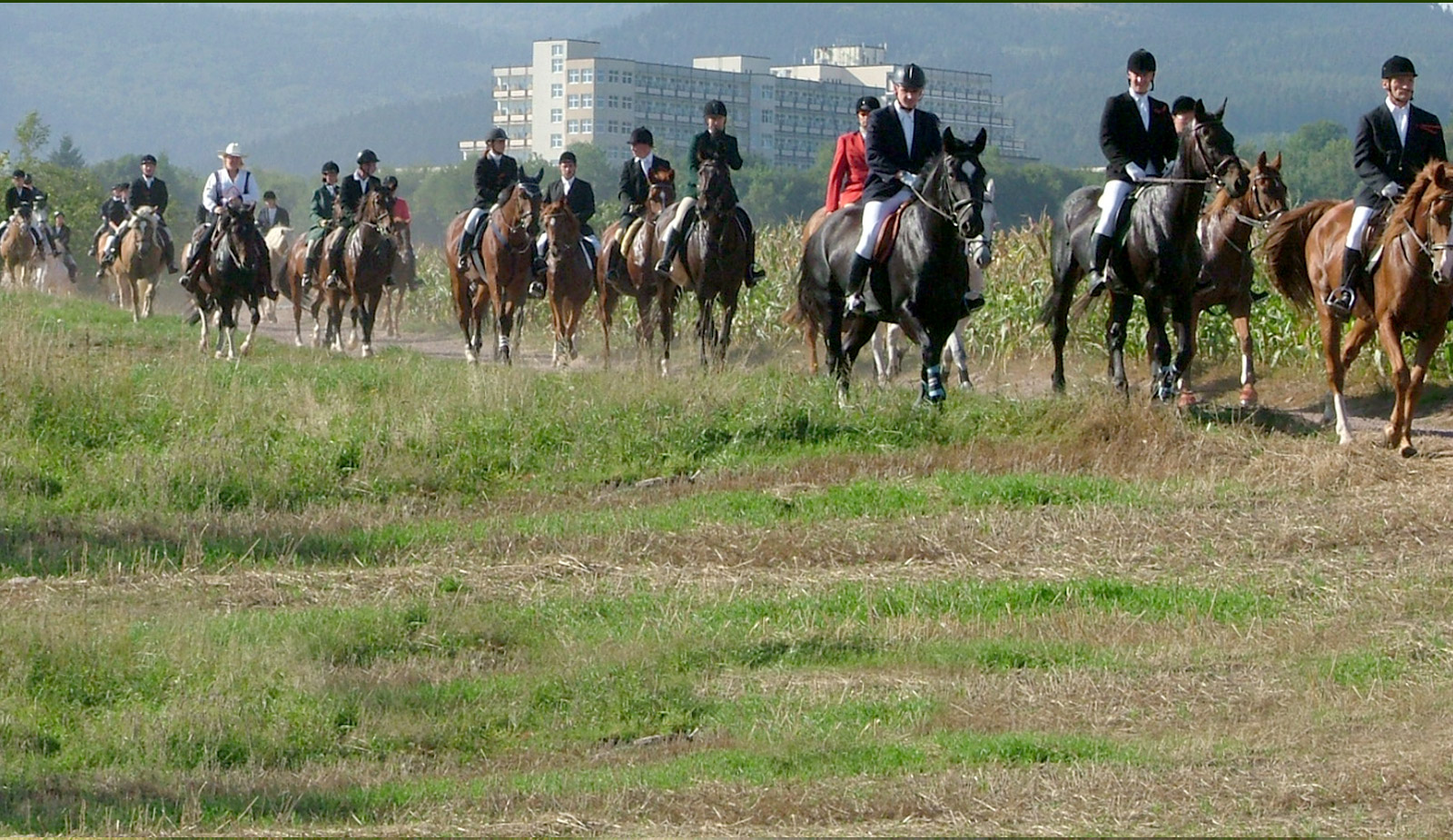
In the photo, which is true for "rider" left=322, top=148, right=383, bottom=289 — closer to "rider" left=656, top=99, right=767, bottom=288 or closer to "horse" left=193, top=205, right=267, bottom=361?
"horse" left=193, top=205, right=267, bottom=361

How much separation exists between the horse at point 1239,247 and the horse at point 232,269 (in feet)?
39.6

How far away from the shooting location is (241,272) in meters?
24.7

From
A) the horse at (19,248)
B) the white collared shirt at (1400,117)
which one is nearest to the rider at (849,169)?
the white collared shirt at (1400,117)

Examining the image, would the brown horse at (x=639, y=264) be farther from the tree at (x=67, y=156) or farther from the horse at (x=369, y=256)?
the tree at (x=67, y=156)

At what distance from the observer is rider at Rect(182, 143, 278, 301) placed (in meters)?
25.1

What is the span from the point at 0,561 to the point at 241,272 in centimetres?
1191

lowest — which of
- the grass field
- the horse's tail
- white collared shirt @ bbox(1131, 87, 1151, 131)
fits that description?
the grass field

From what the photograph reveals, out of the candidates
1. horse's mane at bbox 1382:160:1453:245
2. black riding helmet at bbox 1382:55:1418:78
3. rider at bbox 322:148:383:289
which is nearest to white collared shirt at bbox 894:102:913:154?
black riding helmet at bbox 1382:55:1418:78

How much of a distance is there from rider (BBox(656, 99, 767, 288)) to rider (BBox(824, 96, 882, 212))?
106cm

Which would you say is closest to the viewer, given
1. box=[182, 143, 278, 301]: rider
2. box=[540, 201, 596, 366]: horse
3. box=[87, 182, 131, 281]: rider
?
box=[540, 201, 596, 366]: horse

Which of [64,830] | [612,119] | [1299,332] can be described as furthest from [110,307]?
[612,119]

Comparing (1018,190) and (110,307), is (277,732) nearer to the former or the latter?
(110,307)

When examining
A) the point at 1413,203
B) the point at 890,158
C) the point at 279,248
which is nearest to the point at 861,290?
the point at 890,158

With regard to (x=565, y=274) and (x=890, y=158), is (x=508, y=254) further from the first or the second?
(x=890, y=158)
